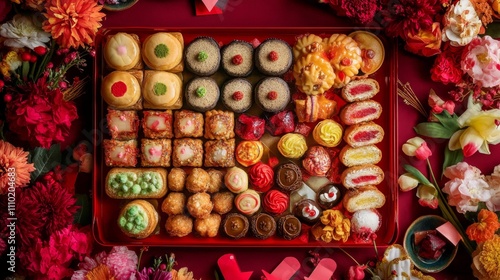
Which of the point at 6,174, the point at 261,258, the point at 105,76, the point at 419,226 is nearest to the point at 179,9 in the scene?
the point at 105,76

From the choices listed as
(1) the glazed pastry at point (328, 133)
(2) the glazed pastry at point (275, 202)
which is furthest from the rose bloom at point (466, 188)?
(2) the glazed pastry at point (275, 202)

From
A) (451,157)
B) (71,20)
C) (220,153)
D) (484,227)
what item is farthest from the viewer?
(451,157)

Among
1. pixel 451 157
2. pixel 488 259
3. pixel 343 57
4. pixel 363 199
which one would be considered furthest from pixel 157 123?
pixel 488 259

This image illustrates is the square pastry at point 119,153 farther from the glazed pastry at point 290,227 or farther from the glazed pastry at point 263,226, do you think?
the glazed pastry at point 290,227

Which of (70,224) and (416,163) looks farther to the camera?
(416,163)

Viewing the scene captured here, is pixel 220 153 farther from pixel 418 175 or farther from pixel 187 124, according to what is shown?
pixel 418 175

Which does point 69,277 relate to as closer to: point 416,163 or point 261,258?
point 261,258

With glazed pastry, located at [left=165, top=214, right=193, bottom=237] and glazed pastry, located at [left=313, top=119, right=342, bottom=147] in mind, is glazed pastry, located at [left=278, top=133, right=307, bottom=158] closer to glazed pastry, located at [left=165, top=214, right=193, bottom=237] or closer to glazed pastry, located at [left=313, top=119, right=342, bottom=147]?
glazed pastry, located at [left=313, top=119, right=342, bottom=147]
